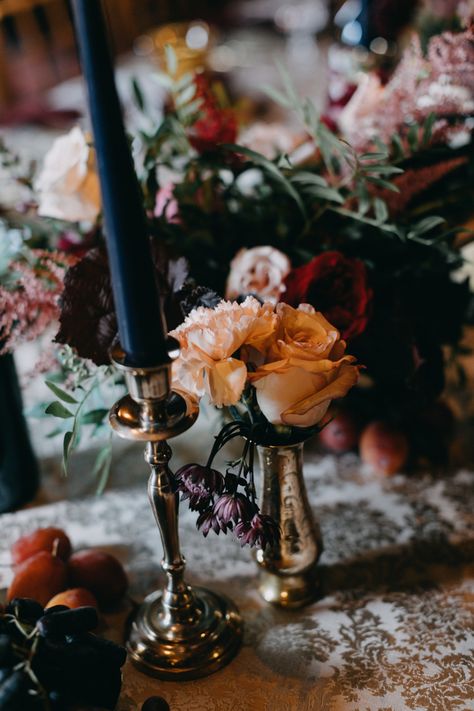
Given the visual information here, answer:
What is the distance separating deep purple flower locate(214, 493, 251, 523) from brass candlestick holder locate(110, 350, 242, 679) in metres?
0.06

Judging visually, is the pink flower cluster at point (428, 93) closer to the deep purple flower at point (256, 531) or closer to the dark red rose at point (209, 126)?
the dark red rose at point (209, 126)

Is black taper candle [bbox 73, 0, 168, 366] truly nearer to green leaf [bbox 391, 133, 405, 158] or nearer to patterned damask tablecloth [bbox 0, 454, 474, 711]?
patterned damask tablecloth [bbox 0, 454, 474, 711]

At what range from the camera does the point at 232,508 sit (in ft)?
1.65

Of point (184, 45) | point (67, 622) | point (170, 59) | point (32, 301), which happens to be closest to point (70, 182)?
point (32, 301)

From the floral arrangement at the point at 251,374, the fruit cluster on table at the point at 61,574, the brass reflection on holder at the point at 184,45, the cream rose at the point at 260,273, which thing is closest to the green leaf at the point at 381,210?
the cream rose at the point at 260,273

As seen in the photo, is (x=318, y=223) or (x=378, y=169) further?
(x=318, y=223)

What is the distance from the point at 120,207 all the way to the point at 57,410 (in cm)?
27

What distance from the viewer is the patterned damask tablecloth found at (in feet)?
1.87

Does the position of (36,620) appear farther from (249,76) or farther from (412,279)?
(249,76)

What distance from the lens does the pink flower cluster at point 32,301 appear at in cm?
68

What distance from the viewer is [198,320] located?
1.73 ft

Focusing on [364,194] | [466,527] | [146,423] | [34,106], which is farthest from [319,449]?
[34,106]

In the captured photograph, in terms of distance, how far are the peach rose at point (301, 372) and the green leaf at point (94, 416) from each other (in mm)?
253

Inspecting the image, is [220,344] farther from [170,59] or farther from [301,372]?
[170,59]
